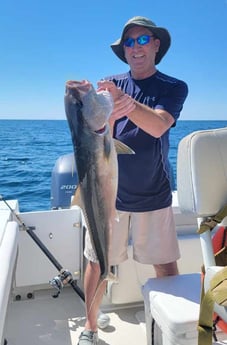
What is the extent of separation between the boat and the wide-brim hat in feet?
3.01

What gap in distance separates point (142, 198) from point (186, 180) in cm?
39

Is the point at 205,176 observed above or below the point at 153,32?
below

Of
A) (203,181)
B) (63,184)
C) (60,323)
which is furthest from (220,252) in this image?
(63,184)

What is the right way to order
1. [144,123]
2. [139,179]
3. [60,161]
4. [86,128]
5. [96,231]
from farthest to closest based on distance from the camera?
[60,161] < [139,179] < [144,123] < [96,231] < [86,128]

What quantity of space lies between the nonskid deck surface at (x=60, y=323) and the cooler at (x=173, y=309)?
668mm

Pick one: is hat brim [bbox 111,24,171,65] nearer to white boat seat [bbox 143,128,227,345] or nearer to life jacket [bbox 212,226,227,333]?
white boat seat [bbox 143,128,227,345]

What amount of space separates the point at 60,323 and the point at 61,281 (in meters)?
0.31

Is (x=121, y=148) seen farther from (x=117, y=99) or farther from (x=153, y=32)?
A: (x=153, y=32)

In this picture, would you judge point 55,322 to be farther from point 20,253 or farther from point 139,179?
point 139,179

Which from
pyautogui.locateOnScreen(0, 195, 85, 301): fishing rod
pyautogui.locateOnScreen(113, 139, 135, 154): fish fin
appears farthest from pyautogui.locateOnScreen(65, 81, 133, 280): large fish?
pyautogui.locateOnScreen(0, 195, 85, 301): fishing rod

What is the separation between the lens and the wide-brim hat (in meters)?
1.99

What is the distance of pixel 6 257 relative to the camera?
6.54 ft

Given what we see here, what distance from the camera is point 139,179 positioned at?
6.98 ft

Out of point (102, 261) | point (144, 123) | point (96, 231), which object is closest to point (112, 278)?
point (102, 261)
